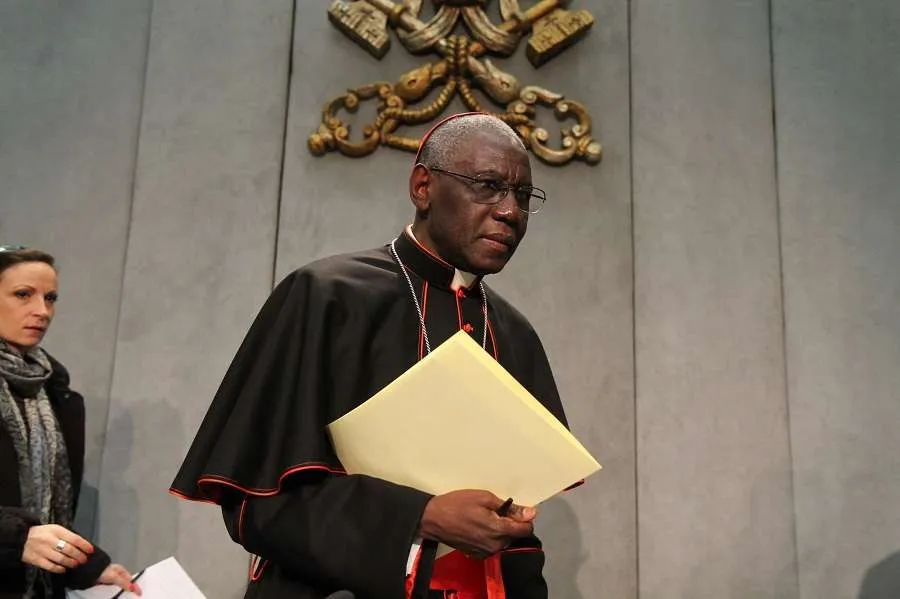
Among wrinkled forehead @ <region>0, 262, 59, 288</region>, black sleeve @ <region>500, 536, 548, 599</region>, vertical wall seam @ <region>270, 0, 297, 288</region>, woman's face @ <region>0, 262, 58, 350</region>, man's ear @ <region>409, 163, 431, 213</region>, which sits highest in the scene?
vertical wall seam @ <region>270, 0, 297, 288</region>

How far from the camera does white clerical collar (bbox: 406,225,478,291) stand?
6.33 feet

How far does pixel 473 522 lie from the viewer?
54.1 inches

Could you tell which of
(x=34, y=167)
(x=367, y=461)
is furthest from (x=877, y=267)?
(x=34, y=167)

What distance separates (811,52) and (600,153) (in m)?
1.00

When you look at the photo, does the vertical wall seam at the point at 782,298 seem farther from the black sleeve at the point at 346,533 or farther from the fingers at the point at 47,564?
the fingers at the point at 47,564

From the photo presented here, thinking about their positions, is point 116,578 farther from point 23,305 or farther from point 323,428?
point 323,428

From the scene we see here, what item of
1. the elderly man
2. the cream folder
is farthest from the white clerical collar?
the cream folder

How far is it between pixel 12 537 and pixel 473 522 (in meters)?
1.44

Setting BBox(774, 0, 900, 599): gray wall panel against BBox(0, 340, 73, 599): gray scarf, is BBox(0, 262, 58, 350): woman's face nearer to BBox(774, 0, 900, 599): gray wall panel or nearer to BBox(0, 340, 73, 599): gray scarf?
BBox(0, 340, 73, 599): gray scarf

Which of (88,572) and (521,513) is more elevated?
(521,513)

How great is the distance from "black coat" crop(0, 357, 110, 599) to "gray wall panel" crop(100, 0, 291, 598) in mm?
414

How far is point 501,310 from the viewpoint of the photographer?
2.09 metres

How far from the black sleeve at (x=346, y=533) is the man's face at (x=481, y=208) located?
1.81ft

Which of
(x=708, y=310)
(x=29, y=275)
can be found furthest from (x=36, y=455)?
(x=708, y=310)
